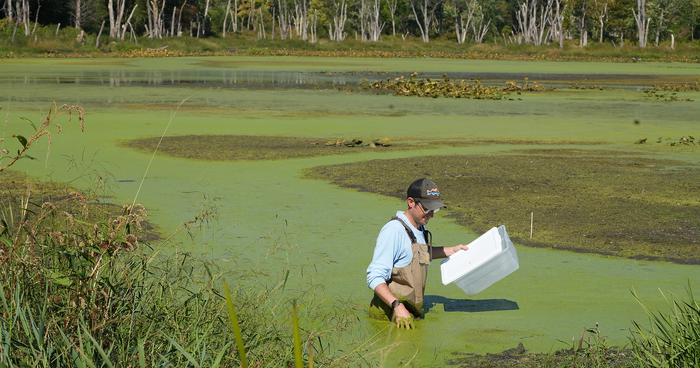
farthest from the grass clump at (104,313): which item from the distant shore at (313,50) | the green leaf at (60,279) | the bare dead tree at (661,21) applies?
the bare dead tree at (661,21)

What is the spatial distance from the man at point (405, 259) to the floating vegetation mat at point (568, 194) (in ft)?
6.62

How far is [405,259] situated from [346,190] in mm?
3926

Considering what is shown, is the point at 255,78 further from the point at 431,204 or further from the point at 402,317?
the point at 402,317

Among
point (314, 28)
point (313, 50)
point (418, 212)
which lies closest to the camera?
point (418, 212)

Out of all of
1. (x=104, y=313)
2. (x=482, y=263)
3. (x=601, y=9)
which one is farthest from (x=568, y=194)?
(x=601, y=9)

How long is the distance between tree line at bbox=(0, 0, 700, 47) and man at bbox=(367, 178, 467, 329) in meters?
47.0

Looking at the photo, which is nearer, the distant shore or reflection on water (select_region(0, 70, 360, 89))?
reflection on water (select_region(0, 70, 360, 89))

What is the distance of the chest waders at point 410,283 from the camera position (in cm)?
505

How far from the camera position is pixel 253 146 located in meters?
11.9

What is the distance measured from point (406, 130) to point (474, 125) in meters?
1.18

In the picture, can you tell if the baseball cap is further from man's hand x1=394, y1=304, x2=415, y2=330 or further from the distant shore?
the distant shore

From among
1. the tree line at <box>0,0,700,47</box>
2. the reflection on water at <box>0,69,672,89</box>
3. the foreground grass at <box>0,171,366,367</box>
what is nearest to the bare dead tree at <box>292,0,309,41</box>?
the tree line at <box>0,0,700,47</box>

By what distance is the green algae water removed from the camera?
520cm

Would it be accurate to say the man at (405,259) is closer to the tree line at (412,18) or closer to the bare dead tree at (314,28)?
the tree line at (412,18)
